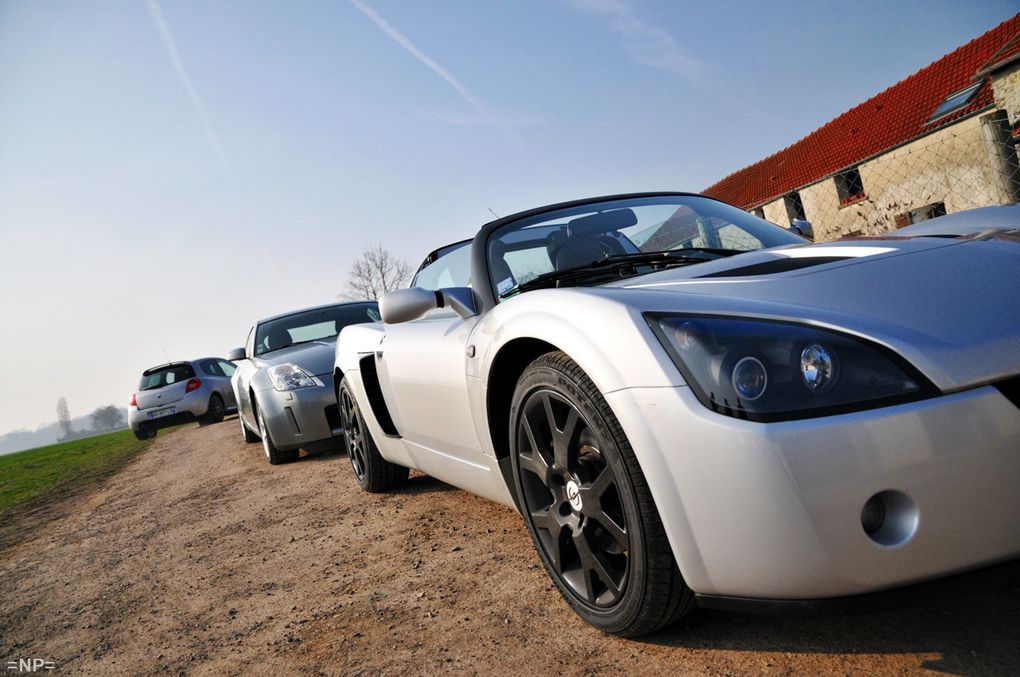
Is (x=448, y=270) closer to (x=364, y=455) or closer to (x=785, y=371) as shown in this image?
(x=364, y=455)

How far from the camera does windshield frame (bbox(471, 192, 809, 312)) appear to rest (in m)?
2.96

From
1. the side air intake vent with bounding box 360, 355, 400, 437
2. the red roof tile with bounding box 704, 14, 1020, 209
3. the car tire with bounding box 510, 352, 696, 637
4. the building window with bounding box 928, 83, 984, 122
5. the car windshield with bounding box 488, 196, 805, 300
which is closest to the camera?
the car tire with bounding box 510, 352, 696, 637

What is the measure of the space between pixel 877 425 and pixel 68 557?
500cm

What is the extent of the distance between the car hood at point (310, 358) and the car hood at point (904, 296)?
4.80 meters

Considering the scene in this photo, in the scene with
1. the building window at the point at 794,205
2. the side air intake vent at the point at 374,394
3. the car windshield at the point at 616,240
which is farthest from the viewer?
the building window at the point at 794,205

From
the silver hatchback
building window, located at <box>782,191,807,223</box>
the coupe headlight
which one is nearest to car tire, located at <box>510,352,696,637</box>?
the coupe headlight

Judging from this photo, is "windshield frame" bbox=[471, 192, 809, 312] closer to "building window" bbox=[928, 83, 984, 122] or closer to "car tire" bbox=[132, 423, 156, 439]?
"car tire" bbox=[132, 423, 156, 439]

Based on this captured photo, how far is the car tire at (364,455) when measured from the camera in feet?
15.1

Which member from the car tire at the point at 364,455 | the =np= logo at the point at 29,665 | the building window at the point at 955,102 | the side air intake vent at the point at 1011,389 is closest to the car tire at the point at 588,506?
the side air intake vent at the point at 1011,389

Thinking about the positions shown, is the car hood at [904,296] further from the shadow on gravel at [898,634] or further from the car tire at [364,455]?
the car tire at [364,455]

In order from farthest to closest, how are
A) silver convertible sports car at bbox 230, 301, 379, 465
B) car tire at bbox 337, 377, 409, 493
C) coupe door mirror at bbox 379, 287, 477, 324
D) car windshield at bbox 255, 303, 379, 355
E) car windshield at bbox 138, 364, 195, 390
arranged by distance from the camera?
car windshield at bbox 138, 364, 195, 390, car windshield at bbox 255, 303, 379, 355, silver convertible sports car at bbox 230, 301, 379, 465, car tire at bbox 337, 377, 409, 493, coupe door mirror at bbox 379, 287, 477, 324

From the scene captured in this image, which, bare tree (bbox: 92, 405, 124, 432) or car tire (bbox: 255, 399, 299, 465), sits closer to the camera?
car tire (bbox: 255, 399, 299, 465)

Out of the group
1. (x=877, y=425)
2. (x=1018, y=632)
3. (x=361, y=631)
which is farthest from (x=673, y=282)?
(x=361, y=631)

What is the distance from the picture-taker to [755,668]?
6.15 feet
